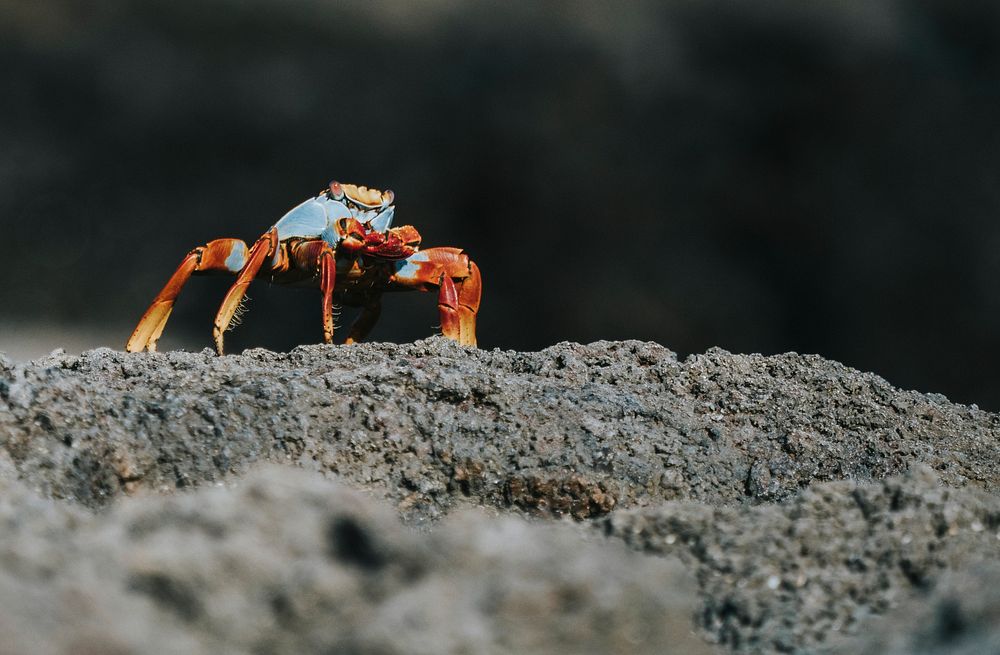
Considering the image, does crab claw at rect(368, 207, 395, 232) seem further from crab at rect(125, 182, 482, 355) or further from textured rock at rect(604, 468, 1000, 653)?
textured rock at rect(604, 468, 1000, 653)

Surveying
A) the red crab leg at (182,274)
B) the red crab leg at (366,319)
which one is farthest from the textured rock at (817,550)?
the red crab leg at (366,319)

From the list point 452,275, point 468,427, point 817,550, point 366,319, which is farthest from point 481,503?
point 366,319

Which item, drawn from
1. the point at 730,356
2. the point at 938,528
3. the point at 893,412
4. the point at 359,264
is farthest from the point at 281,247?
the point at 938,528

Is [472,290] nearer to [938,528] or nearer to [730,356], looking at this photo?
[730,356]

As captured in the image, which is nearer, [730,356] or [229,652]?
[229,652]

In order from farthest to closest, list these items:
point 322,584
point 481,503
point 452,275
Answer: point 452,275 → point 481,503 → point 322,584

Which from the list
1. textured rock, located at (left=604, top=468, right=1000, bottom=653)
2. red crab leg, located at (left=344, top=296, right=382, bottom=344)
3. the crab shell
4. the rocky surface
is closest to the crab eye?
the crab shell

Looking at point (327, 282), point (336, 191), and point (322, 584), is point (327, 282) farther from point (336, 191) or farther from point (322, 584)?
point (322, 584)
